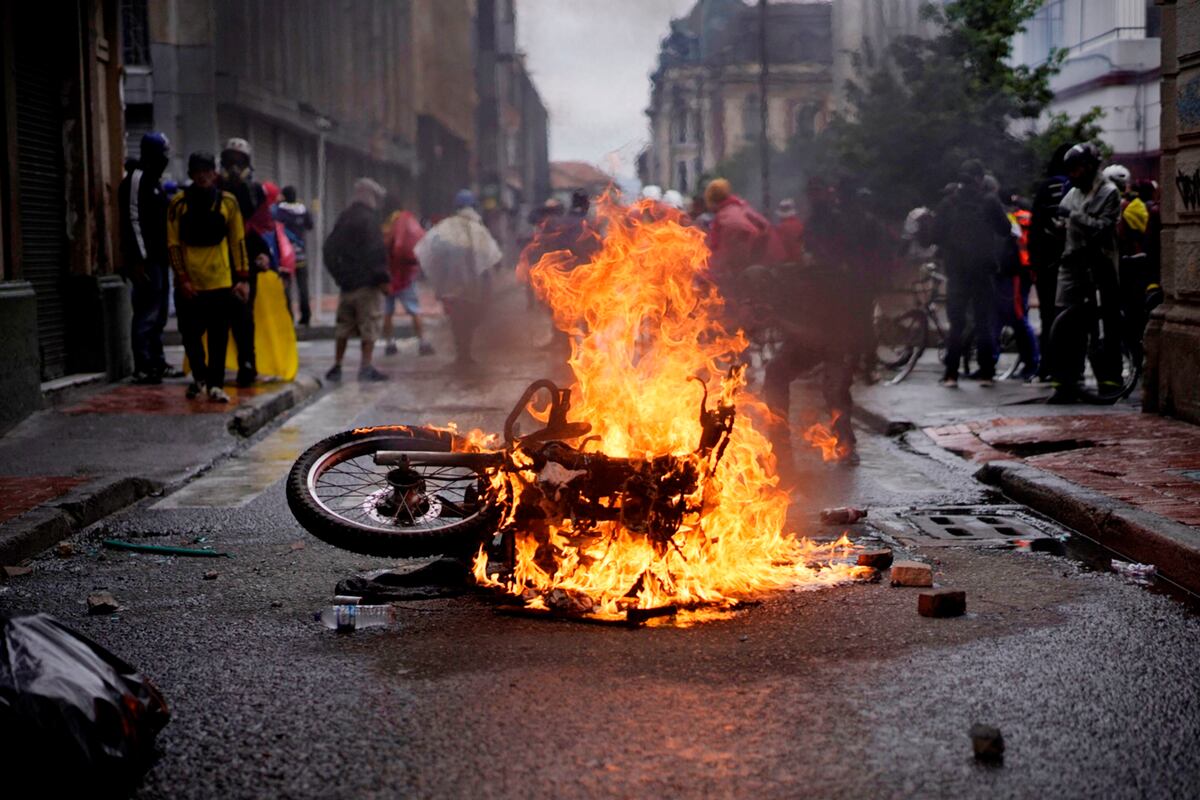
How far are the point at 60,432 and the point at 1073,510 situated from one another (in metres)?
7.05

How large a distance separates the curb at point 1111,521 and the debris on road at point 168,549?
13.2ft

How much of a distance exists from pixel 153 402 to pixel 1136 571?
28.0ft

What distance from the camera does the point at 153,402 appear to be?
1230 cm

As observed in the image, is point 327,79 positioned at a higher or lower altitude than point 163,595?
higher

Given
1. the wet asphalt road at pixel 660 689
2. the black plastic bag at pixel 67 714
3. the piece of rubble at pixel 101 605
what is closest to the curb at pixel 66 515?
the wet asphalt road at pixel 660 689

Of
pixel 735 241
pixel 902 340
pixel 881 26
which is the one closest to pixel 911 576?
Result: pixel 735 241

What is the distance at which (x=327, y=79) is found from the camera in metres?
40.7

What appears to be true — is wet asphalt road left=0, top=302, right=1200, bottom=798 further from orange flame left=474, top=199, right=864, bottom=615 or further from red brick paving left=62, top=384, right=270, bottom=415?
red brick paving left=62, top=384, right=270, bottom=415

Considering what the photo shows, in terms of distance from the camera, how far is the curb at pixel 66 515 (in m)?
6.71

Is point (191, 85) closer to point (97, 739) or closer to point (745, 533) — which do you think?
point (745, 533)

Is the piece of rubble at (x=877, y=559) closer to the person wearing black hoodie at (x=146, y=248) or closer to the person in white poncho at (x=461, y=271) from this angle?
the person wearing black hoodie at (x=146, y=248)

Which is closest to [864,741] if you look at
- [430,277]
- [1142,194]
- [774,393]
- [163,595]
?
[163,595]

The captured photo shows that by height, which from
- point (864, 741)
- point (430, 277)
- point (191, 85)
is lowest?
point (864, 741)

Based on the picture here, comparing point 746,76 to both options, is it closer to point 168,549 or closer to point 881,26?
point 881,26
